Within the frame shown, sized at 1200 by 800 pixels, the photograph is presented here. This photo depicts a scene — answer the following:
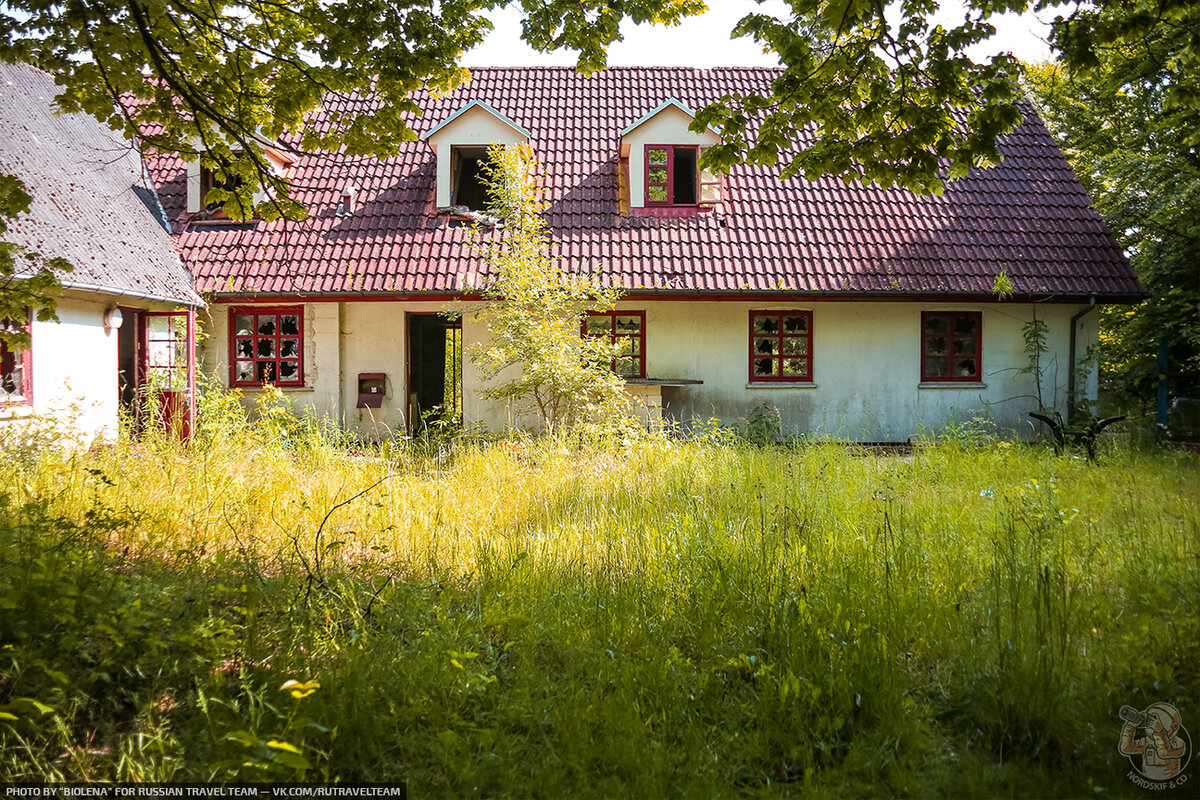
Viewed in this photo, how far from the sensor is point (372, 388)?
529 inches

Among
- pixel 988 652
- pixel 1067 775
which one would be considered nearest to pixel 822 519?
pixel 988 652

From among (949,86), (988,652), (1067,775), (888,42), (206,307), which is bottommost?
(1067,775)

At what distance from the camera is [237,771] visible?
286 centimetres

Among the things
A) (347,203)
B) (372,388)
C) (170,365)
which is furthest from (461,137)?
(170,365)

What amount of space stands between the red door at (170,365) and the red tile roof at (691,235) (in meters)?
0.95

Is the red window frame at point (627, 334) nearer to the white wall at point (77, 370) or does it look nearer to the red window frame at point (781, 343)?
the red window frame at point (781, 343)

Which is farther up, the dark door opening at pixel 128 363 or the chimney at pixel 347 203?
the chimney at pixel 347 203

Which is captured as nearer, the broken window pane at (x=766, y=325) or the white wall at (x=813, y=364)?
the white wall at (x=813, y=364)

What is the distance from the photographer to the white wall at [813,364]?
13.4 metres

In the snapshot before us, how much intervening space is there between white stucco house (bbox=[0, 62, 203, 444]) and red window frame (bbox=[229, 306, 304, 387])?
36.8 inches

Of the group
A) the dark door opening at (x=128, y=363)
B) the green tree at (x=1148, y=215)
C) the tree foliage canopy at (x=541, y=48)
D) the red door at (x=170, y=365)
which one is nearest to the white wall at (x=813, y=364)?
the red door at (x=170, y=365)

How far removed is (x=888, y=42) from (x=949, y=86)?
540 millimetres

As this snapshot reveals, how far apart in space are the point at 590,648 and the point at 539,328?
741 centimetres

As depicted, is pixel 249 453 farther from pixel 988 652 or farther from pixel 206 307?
pixel 988 652
